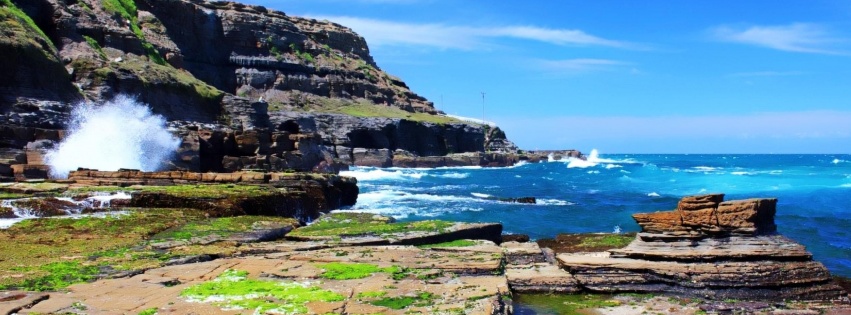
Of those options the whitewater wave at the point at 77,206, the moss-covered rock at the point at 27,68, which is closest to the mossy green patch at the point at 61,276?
the whitewater wave at the point at 77,206

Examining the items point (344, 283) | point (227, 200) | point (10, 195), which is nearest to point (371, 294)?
point (344, 283)

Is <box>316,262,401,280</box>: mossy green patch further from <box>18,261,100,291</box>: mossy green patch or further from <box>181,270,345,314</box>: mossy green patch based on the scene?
<box>18,261,100,291</box>: mossy green patch

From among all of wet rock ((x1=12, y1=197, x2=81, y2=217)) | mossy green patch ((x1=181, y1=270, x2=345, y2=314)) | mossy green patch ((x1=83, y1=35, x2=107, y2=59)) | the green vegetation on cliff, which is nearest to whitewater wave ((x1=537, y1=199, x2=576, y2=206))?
wet rock ((x1=12, y1=197, x2=81, y2=217))

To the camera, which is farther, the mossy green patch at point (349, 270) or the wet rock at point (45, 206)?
the wet rock at point (45, 206)

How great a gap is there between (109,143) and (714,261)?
124 feet

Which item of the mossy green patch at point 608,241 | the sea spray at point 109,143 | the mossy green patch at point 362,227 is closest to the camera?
the mossy green patch at point 362,227

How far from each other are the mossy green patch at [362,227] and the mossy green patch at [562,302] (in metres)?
5.26

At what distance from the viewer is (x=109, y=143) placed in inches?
→ 1606

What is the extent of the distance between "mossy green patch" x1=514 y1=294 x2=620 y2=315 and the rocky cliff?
28236 mm

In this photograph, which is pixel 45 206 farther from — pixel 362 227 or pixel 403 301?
pixel 403 301

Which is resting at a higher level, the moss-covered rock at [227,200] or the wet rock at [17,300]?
the moss-covered rock at [227,200]

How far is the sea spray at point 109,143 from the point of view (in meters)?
36.5

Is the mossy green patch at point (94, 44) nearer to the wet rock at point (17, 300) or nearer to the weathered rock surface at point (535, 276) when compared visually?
the weathered rock surface at point (535, 276)

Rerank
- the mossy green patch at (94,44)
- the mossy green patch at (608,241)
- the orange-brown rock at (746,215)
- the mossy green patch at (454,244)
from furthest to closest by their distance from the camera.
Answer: the mossy green patch at (94,44) → the mossy green patch at (608,241) → the mossy green patch at (454,244) → the orange-brown rock at (746,215)
